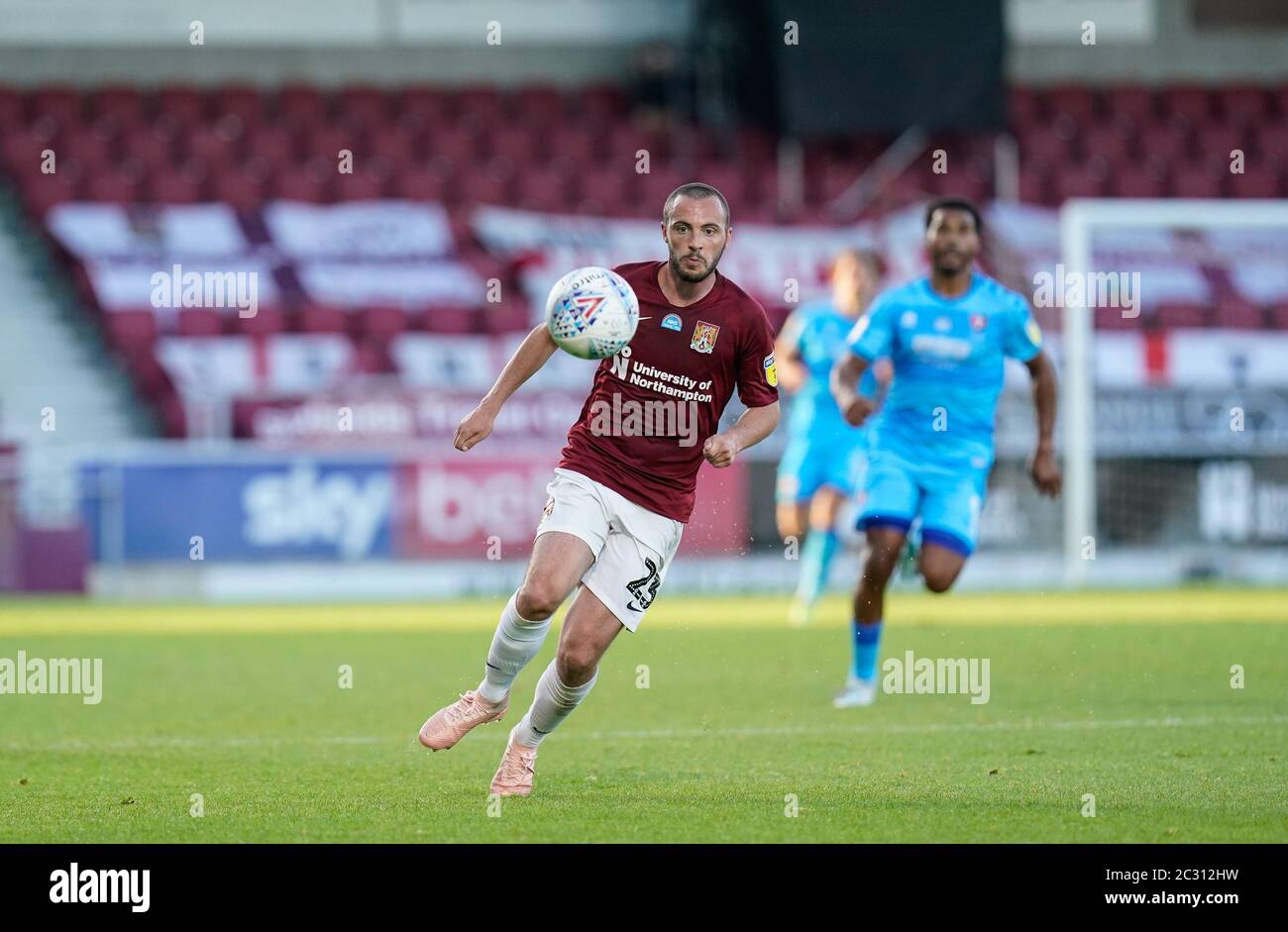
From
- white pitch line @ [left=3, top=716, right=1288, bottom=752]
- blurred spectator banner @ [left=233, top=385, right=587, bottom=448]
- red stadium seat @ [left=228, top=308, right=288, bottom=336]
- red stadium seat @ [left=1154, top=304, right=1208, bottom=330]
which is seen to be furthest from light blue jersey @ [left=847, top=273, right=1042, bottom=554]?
red stadium seat @ [left=1154, top=304, right=1208, bottom=330]

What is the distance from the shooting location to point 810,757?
25.9 feet

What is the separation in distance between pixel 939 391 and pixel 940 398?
35mm

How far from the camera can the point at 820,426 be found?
532 inches

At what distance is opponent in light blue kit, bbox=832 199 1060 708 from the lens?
31.1 ft

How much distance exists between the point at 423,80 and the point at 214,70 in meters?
2.65

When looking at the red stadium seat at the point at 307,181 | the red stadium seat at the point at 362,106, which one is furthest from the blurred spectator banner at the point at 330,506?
the red stadium seat at the point at 362,106

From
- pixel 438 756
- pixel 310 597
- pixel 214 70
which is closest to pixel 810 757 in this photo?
pixel 438 756

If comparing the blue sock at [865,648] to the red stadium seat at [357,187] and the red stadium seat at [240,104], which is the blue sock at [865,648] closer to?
the red stadium seat at [357,187]

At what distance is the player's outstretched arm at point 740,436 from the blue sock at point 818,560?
627 centimetres

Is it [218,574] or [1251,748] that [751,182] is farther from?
[1251,748]

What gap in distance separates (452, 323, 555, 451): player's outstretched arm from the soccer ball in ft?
0.49

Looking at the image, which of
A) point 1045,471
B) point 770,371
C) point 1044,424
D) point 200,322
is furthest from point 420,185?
point 770,371

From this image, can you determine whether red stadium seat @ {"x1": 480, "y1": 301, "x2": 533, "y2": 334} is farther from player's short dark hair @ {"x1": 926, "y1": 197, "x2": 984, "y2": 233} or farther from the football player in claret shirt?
the football player in claret shirt

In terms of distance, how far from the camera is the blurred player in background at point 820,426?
12914 millimetres
